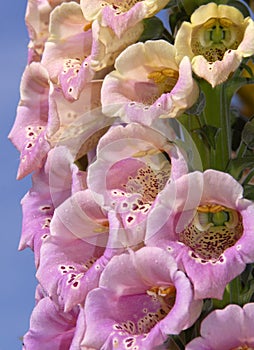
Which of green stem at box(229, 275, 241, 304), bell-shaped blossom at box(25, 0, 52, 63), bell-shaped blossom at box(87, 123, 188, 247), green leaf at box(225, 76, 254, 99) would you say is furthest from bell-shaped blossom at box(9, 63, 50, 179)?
green stem at box(229, 275, 241, 304)

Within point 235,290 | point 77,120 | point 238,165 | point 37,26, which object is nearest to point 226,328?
point 235,290

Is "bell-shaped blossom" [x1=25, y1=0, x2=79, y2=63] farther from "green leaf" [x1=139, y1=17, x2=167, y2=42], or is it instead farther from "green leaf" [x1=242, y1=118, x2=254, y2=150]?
"green leaf" [x1=242, y1=118, x2=254, y2=150]

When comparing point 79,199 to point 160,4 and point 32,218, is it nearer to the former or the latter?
point 32,218

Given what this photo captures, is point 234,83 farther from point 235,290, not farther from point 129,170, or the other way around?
point 235,290

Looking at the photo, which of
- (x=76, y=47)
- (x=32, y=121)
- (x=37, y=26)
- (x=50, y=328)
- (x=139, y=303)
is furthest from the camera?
(x=37, y=26)

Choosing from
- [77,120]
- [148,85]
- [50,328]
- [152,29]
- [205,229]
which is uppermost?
[152,29]

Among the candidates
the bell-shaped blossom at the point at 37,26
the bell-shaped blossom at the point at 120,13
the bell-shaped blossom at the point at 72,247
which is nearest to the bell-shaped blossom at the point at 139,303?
the bell-shaped blossom at the point at 72,247

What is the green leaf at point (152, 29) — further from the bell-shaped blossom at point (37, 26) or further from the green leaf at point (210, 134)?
the bell-shaped blossom at point (37, 26)
